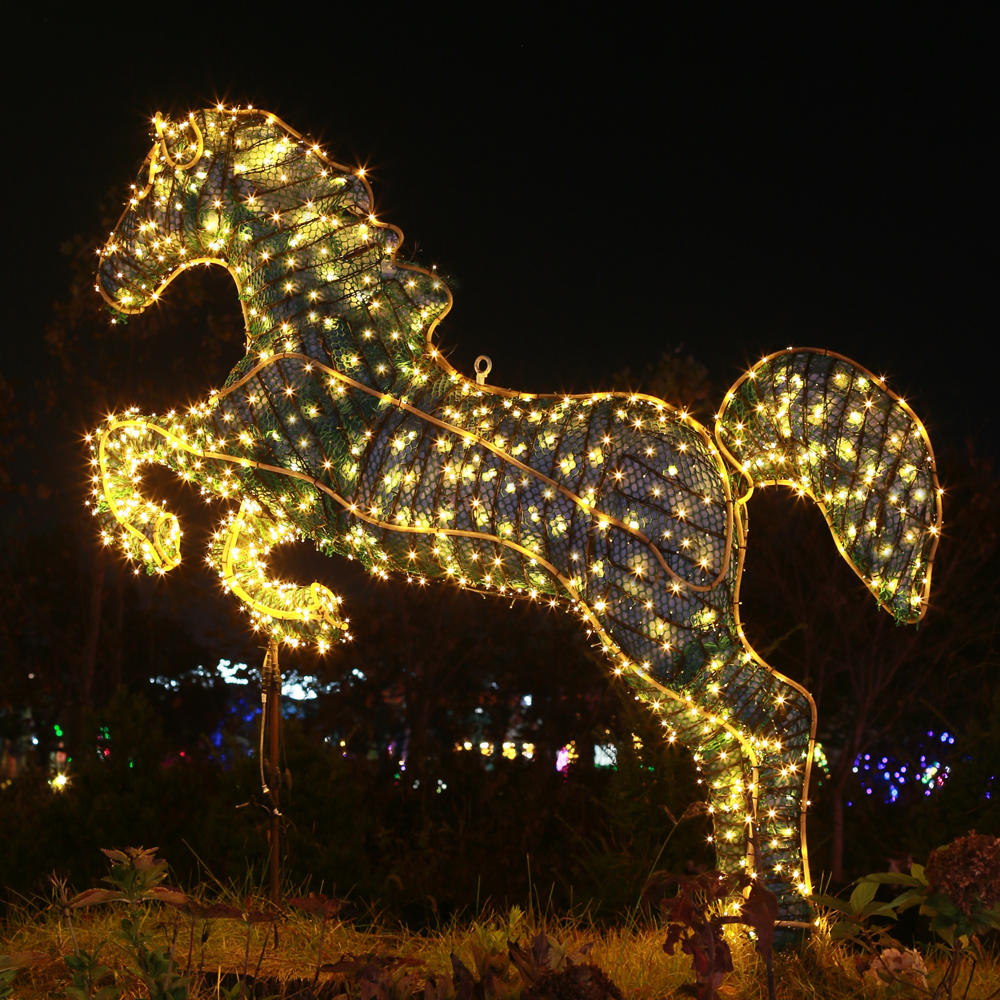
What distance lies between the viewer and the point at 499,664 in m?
7.74

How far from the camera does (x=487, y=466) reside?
2523 mm

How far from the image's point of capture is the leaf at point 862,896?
78.0 inches

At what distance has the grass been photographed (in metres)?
2.36

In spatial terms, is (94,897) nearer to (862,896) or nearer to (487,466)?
(487,466)

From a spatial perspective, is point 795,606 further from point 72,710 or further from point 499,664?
point 72,710

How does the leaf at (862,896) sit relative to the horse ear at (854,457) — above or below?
below

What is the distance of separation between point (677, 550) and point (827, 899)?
845mm

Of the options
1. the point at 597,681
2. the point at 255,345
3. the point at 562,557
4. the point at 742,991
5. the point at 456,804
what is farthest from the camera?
the point at 597,681

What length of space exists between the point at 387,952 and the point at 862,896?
4.76 feet

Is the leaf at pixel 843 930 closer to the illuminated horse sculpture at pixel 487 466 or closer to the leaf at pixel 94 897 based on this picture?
the illuminated horse sculpture at pixel 487 466

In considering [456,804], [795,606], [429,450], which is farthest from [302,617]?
[795,606]

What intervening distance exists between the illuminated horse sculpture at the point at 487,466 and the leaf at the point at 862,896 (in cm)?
32

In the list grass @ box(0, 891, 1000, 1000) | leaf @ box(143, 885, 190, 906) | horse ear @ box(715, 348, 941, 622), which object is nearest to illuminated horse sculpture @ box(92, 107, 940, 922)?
horse ear @ box(715, 348, 941, 622)

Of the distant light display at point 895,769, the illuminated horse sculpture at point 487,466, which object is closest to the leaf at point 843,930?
the illuminated horse sculpture at point 487,466
